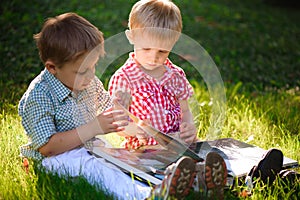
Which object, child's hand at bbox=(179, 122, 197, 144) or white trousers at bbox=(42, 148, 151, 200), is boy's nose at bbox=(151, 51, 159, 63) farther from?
white trousers at bbox=(42, 148, 151, 200)

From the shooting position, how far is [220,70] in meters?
4.76

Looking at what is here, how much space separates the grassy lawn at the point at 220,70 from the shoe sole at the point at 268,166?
2.0 inches

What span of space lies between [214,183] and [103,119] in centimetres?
55

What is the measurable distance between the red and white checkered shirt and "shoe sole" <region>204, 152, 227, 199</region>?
0.62m

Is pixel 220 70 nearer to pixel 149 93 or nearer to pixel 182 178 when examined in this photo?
pixel 149 93

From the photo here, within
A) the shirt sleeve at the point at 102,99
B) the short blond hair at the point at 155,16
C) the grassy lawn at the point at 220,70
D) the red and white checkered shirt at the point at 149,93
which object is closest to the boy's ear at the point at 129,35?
the short blond hair at the point at 155,16

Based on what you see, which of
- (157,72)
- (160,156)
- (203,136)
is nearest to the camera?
(160,156)

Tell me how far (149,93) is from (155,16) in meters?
0.38

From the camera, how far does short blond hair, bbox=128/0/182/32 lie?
2381 millimetres

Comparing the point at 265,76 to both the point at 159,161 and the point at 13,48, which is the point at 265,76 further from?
the point at 159,161

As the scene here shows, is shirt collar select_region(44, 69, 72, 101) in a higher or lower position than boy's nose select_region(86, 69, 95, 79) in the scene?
lower

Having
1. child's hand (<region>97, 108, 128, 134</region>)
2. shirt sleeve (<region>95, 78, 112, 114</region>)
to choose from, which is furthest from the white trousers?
shirt sleeve (<region>95, 78, 112, 114</region>)

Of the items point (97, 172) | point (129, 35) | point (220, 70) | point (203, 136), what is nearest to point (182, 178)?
point (97, 172)

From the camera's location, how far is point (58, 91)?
7.32 ft
